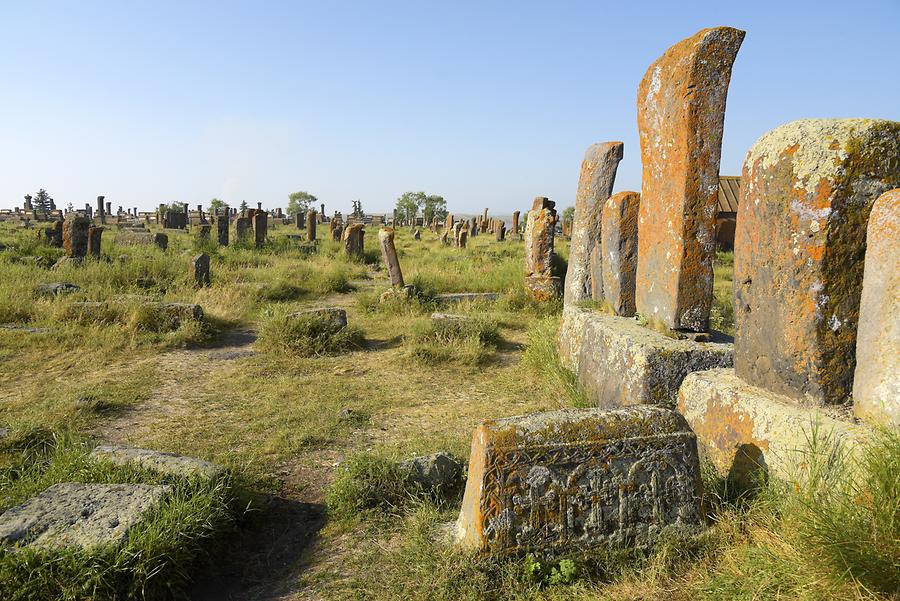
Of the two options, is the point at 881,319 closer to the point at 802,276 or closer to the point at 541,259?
the point at 802,276

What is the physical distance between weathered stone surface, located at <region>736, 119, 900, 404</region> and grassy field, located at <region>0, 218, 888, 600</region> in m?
0.49

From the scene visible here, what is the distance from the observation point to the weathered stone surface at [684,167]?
3.47 metres

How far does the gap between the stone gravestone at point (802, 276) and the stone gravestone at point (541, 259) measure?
7.06 metres

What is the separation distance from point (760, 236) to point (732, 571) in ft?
4.95

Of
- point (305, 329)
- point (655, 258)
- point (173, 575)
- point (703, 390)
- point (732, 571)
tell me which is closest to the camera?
point (732, 571)

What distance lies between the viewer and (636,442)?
2406 mm

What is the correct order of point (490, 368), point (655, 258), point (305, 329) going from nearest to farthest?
point (655, 258) < point (490, 368) < point (305, 329)

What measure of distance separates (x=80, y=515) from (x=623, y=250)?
437 centimetres

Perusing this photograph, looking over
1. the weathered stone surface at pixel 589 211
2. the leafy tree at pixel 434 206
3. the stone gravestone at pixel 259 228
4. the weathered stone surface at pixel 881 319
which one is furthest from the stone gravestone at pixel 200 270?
the leafy tree at pixel 434 206

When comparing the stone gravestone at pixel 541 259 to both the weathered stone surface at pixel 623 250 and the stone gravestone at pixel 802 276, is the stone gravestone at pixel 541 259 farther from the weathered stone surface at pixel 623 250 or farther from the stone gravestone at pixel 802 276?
the stone gravestone at pixel 802 276

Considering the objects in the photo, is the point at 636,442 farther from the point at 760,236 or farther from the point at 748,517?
the point at 760,236

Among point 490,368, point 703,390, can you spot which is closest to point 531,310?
point 490,368

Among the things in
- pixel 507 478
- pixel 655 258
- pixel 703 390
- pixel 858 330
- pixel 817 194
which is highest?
pixel 817 194

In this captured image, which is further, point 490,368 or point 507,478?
point 490,368
